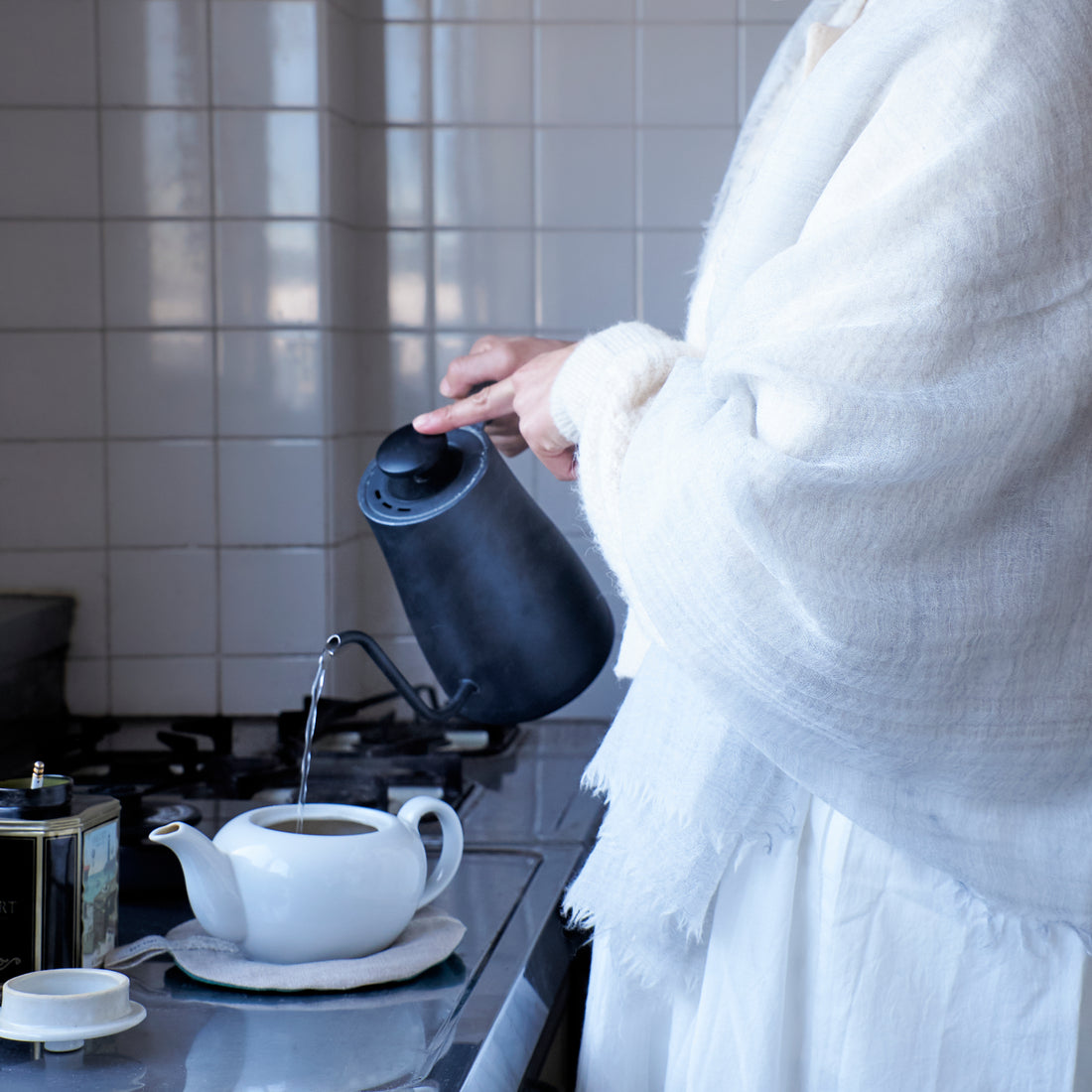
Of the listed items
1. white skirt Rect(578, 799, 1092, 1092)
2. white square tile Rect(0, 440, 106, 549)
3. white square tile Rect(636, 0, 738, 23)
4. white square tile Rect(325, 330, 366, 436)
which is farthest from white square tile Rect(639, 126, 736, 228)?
white skirt Rect(578, 799, 1092, 1092)

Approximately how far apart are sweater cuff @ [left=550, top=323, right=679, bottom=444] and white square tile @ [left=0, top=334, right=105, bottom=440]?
99cm

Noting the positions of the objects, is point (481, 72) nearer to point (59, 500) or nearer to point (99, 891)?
point (59, 500)

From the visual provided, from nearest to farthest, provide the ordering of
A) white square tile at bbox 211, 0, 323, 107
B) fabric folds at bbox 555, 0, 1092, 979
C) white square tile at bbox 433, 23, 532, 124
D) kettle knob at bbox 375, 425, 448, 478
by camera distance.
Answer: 1. fabric folds at bbox 555, 0, 1092, 979
2. kettle knob at bbox 375, 425, 448, 478
3. white square tile at bbox 211, 0, 323, 107
4. white square tile at bbox 433, 23, 532, 124

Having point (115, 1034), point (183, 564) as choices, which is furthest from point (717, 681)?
point (183, 564)

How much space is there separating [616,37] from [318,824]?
1.10 metres

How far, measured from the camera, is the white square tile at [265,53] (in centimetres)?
141

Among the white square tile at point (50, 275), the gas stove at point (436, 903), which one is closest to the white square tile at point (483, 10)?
the white square tile at point (50, 275)

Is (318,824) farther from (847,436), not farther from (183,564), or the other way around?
(183,564)

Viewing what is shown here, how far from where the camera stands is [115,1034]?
633mm

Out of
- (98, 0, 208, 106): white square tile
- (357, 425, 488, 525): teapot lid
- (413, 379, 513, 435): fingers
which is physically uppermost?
(98, 0, 208, 106): white square tile

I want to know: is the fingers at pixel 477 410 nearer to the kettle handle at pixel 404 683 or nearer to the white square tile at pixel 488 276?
the kettle handle at pixel 404 683

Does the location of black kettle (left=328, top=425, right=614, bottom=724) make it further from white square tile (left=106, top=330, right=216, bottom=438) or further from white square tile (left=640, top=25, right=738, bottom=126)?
white square tile (left=640, top=25, right=738, bottom=126)

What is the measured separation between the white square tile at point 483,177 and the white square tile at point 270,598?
1.48ft

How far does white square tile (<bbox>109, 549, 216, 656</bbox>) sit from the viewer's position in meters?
1.47
